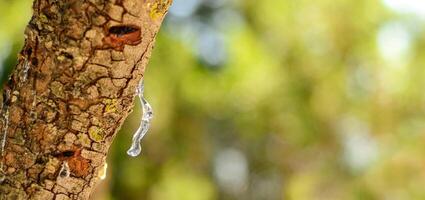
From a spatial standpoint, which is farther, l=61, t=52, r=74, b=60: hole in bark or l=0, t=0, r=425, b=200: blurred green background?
l=0, t=0, r=425, b=200: blurred green background

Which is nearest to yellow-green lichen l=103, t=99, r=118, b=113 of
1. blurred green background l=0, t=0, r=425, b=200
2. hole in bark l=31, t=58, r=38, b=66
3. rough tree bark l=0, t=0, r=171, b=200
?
rough tree bark l=0, t=0, r=171, b=200

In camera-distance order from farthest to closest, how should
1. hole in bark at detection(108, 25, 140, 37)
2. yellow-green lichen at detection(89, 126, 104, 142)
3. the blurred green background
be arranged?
the blurred green background → yellow-green lichen at detection(89, 126, 104, 142) → hole in bark at detection(108, 25, 140, 37)

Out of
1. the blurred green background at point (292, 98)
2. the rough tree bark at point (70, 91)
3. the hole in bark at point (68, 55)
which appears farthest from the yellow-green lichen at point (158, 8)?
the blurred green background at point (292, 98)

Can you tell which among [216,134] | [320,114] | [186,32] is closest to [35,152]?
[186,32]

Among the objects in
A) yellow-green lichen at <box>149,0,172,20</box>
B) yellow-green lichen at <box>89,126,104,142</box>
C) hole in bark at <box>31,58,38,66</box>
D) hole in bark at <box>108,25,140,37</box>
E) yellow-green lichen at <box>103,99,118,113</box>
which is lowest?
yellow-green lichen at <box>89,126,104,142</box>

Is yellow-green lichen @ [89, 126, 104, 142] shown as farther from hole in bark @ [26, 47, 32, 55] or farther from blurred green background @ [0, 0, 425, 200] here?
blurred green background @ [0, 0, 425, 200]

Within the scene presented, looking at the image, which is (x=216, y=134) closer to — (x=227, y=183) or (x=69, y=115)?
(x=227, y=183)

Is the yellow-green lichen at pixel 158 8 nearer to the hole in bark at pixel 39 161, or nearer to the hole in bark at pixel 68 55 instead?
the hole in bark at pixel 68 55

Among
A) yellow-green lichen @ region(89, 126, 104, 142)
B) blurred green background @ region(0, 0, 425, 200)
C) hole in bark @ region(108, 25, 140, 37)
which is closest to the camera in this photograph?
hole in bark @ region(108, 25, 140, 37)
